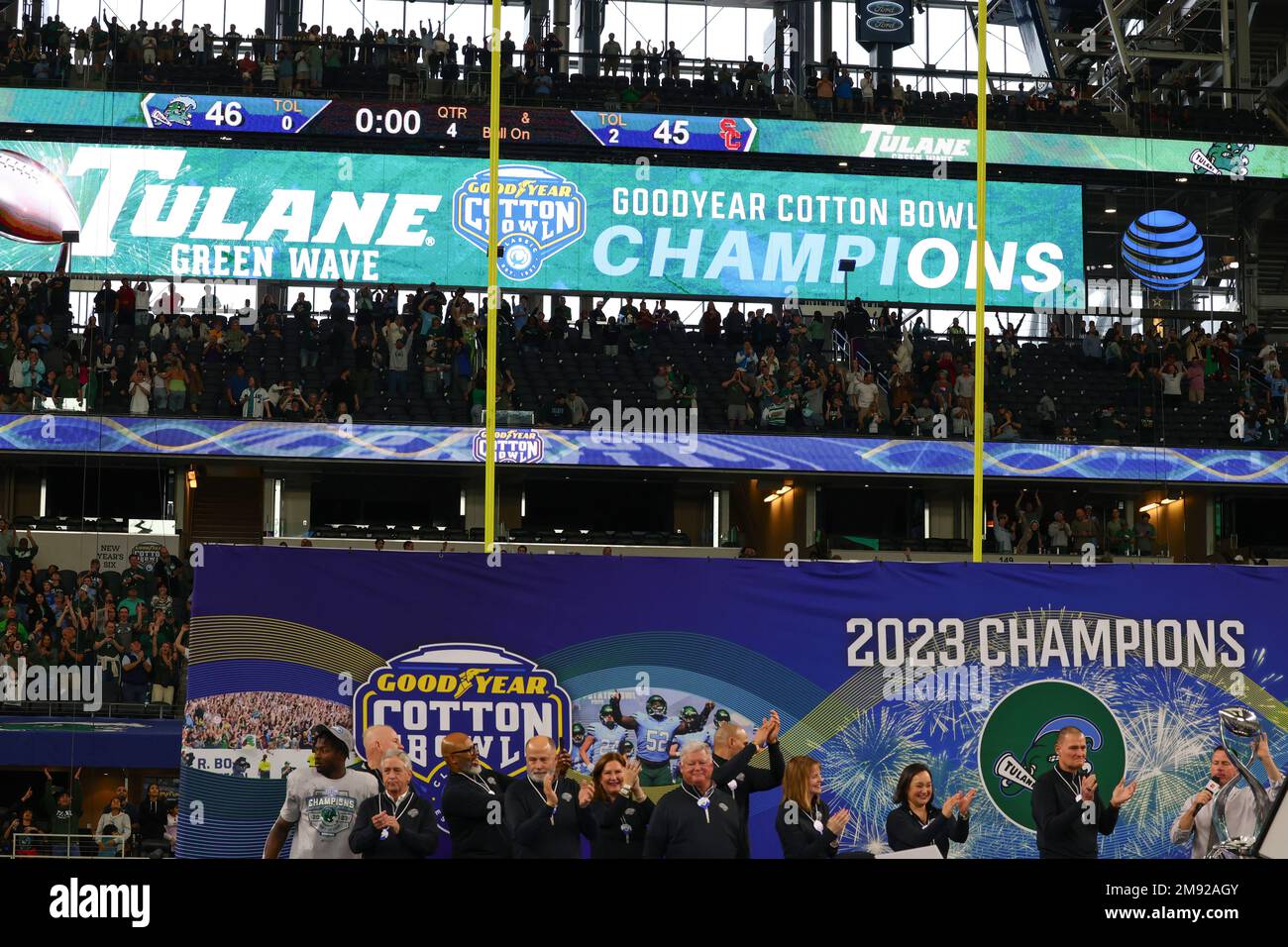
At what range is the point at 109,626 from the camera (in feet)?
61.4

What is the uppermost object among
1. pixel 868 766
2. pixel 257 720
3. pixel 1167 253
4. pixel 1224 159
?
pixel 1224 159

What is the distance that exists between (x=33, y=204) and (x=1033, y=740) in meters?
→ 24.4

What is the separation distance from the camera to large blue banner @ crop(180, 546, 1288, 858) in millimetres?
8156

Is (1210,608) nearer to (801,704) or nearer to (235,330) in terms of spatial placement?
(801,704)

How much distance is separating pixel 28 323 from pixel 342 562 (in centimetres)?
2021

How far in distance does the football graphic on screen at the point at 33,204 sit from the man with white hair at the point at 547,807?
Answer: 23.2m

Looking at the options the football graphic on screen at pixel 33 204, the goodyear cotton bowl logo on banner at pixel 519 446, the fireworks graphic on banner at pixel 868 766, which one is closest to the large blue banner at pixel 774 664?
the fireworks graphic on banner at pixel 868 766

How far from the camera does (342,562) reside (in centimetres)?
831

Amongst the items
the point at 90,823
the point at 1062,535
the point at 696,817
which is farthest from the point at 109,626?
the point at 1062,535

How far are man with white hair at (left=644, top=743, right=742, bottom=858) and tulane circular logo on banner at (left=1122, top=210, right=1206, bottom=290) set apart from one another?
26.3m

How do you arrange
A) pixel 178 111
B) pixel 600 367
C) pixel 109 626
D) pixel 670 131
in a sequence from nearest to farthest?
pixel 109 626 → pixel 600 367 → pixel 178 111 → pixel 670 131

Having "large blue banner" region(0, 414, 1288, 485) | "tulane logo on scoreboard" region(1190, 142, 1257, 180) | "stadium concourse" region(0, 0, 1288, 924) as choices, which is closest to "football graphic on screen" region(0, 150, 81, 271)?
"stadium concourse" region(0, 0, 1288, 924)

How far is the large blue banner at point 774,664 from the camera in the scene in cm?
816

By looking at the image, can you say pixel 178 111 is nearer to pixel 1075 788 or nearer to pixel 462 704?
pixel 462 704
